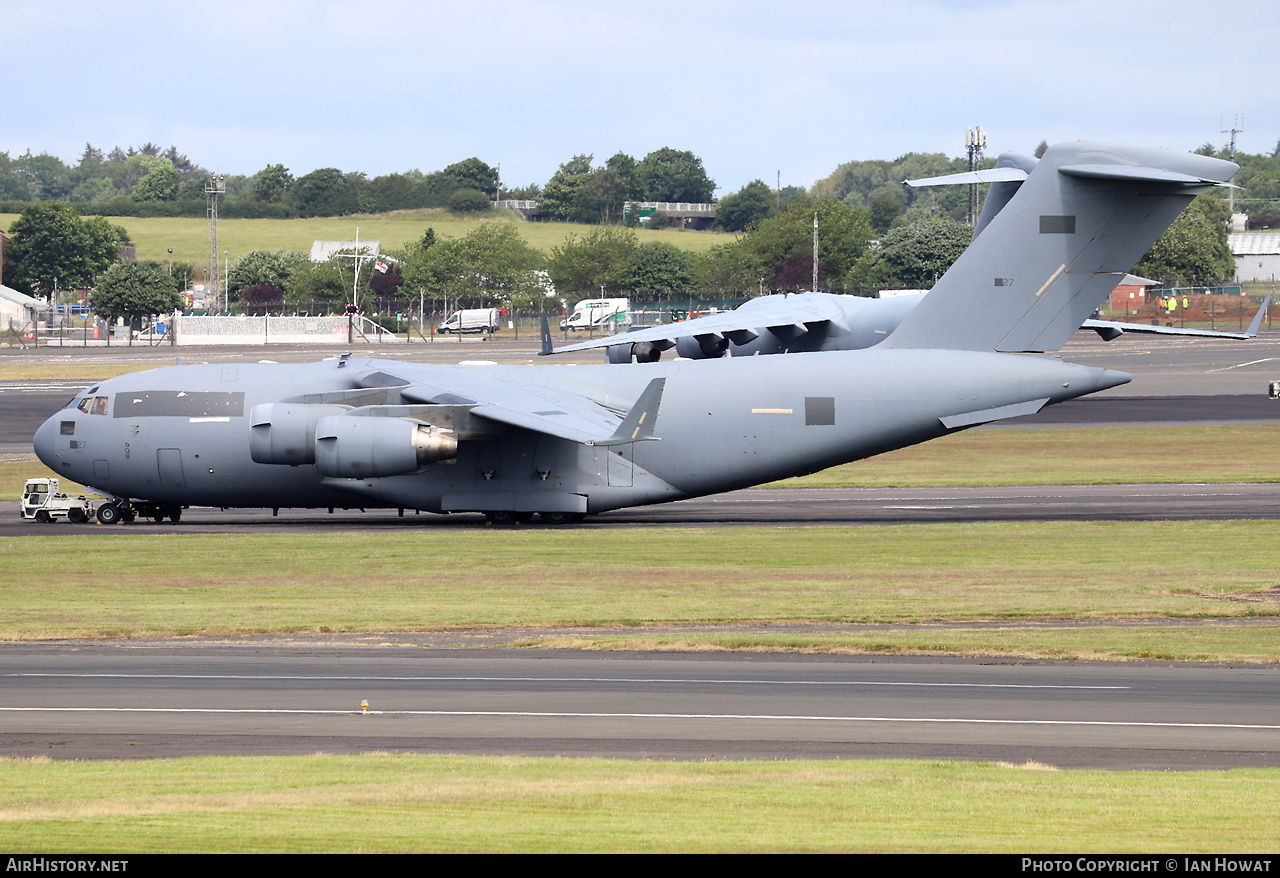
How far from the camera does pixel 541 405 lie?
2855 centimetres

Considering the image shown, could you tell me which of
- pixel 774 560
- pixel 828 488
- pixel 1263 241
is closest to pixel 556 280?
pixel 1263 241

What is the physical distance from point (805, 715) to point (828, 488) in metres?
22.8

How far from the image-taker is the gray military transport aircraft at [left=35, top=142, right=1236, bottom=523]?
90.8 ft

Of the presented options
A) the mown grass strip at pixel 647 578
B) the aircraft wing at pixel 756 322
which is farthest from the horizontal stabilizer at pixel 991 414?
the aircraft wing at pixel 756 322

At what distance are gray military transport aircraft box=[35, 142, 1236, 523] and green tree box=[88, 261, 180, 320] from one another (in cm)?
10144

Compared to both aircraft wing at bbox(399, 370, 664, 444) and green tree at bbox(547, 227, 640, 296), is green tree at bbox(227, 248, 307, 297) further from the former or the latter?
aircraft wing at bbox(399, 370, 664, 444)

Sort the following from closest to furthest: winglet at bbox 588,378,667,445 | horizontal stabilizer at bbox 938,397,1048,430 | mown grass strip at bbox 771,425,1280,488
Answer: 1. winglet at bbox 588,378,667,445
2. horizontal stabilizer at bbox 938,397,1048,430
3. mown grass strip at bbox 771,425,1280,488

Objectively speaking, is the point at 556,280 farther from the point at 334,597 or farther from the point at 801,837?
the point at 801,837

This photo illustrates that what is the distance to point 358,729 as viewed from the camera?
44.5ft

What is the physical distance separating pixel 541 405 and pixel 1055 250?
11407 mm

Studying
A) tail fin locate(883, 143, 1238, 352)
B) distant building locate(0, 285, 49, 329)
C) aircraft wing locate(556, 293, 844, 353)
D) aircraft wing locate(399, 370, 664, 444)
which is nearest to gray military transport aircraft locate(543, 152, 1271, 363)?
aircraft wing locate(556, 293, 844, 353)

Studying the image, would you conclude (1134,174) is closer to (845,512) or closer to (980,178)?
(980,178)

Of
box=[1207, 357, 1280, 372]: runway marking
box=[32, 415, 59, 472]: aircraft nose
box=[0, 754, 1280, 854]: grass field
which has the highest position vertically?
box=[1207, 357, 1280, 372]: runway marking

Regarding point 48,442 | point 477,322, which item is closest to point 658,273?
point 477,322
